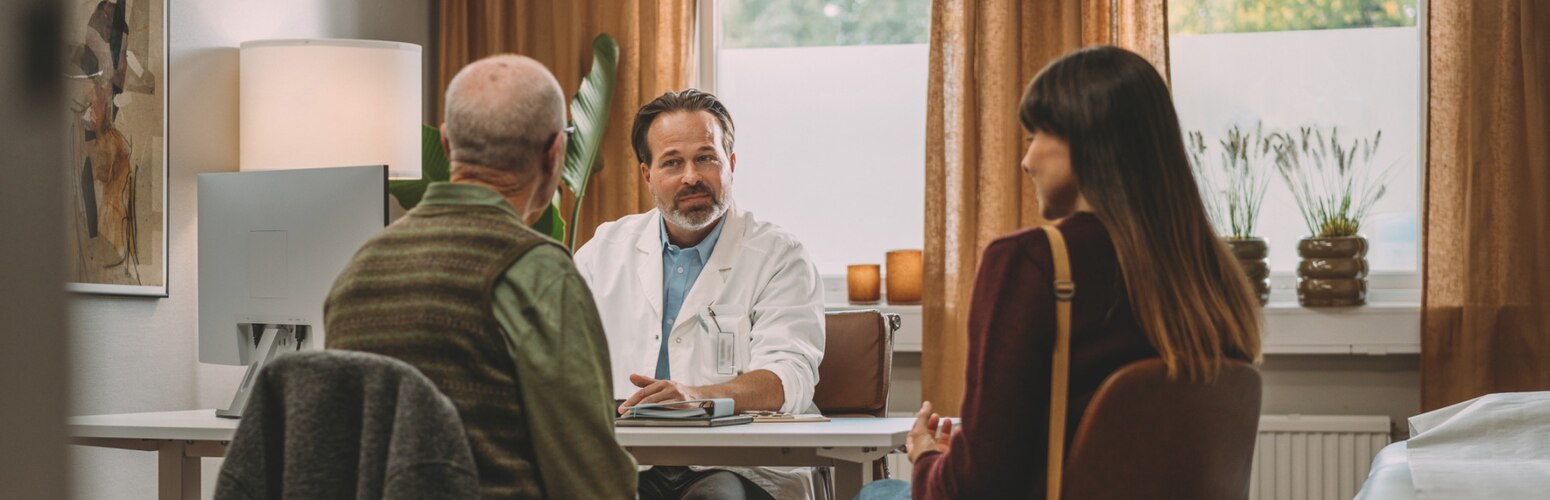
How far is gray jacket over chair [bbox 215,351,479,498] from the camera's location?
1.33 m

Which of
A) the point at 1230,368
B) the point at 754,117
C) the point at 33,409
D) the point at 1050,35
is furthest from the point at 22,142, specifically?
the point at 754,117

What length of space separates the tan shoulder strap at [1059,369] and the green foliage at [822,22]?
3072 millimetres

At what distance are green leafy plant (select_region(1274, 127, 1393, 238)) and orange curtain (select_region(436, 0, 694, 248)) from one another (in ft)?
6.42

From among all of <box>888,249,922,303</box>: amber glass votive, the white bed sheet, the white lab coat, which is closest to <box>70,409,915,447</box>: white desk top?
the white lab coat

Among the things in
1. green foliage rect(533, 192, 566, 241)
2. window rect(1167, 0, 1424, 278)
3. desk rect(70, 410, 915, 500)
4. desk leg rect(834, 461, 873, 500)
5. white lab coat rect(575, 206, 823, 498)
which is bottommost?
desk leg rect(834, 461, 873, 500)

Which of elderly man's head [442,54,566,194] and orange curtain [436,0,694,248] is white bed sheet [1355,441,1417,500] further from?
orange curtain [436,0,694,248]

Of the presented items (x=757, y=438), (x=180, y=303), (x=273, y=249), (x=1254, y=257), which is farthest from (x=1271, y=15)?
(x=180, y=303)

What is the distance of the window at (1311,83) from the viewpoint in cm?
419

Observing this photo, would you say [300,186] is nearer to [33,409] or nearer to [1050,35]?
[33,409]

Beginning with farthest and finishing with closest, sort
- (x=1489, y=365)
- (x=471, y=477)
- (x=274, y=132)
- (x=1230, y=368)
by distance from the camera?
(x=1489, y=365) < (x=274, y=132) < (x=1230, y=368) < (x=471, y=477)

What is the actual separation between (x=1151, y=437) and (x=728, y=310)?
154cm

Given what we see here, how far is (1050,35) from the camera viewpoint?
4.17 m

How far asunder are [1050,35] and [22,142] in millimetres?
4037

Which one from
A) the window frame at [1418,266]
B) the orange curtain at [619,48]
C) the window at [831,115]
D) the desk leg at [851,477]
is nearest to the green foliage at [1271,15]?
the window frame at [1418,266]
